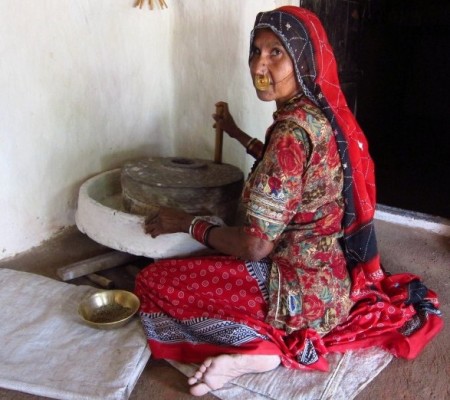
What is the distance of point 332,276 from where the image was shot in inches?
62.2

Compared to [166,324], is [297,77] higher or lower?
higher

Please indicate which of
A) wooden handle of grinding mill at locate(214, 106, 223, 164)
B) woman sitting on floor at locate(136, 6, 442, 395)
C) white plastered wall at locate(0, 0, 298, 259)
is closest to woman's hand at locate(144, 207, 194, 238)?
woman sitting on floor at locate(136, 6, 442, 395)

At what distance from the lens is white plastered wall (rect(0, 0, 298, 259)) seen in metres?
2.06

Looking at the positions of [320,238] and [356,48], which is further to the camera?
[356,48]

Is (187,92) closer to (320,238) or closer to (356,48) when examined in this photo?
(356,48)

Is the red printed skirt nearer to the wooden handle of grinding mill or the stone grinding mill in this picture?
the stone grinding mill

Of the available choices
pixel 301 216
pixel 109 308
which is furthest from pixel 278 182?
pixel 109 308

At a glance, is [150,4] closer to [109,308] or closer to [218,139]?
[218,139]

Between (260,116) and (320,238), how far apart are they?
1100 mm

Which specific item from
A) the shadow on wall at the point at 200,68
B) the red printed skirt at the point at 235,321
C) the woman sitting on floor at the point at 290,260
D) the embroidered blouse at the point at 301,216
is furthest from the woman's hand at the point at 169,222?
the shadow on wall at the point at 200,68

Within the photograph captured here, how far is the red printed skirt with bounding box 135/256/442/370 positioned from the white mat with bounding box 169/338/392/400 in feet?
0.11

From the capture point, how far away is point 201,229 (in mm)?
1556

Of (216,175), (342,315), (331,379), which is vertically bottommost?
(331,379)

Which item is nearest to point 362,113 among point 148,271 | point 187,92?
point 187,92
